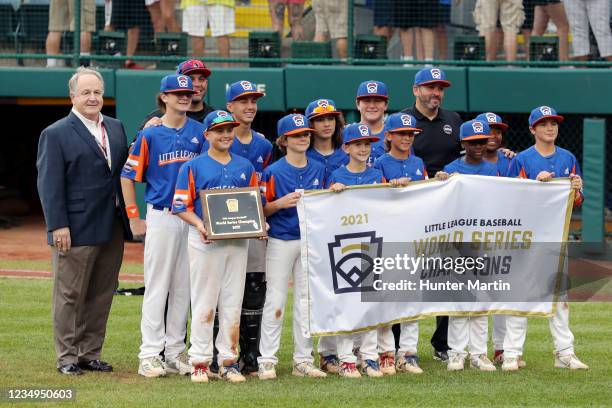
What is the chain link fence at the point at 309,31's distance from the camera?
15258 mm

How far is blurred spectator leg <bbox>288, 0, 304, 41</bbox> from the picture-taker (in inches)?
625

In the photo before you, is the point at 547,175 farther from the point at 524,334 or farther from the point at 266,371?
the point at 266,371

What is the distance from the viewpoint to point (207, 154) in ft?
26.0

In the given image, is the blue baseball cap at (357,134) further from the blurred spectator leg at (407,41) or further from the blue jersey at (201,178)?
the blurred spectator leg at (407,41)

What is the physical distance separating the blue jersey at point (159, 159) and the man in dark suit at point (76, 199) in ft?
0.88

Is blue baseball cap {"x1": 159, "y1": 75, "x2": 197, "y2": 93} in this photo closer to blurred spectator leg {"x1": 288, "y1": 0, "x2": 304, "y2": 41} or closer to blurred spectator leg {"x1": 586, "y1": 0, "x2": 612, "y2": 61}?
blurred spectator leg {"x1": 288, "y1": 0, "x2": 304, "y2": 41}

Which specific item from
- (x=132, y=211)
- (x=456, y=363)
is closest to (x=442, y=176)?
(x=456, y=363)

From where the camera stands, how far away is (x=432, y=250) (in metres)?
8.49

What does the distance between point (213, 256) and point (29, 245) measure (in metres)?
8.89

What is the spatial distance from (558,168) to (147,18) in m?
8.65

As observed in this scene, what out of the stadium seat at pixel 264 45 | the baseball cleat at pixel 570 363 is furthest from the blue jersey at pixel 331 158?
the stadium seat at pixel 264 45

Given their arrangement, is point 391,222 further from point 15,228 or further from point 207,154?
point 15,228

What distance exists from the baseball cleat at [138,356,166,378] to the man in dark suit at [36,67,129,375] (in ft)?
1.10

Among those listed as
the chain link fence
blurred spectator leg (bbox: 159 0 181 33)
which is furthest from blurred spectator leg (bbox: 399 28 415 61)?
blurred spectator leg (bbox: 159 0 181 33)
